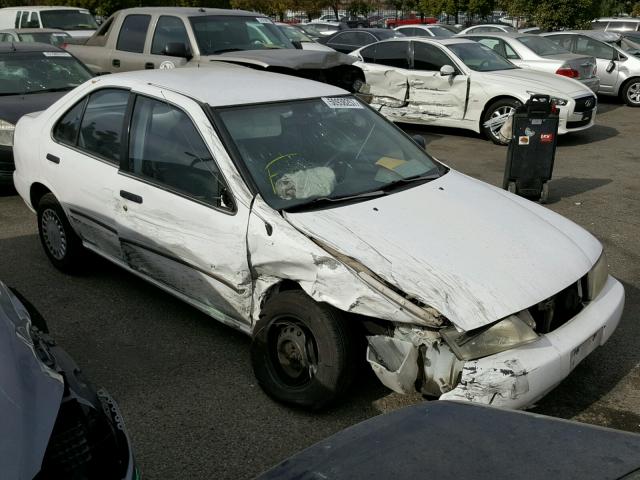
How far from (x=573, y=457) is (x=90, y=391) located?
66.9 inches

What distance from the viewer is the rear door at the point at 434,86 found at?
11.1 m

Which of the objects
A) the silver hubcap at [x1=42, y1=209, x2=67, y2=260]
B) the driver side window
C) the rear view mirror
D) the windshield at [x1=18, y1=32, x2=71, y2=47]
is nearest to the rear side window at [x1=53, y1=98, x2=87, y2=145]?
the silver hubcap at [x1=42, y1=209, x2=67, y2=260]

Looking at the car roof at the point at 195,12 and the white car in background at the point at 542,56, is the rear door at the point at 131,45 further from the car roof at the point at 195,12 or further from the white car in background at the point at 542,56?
the white car in background at the point at 542,56

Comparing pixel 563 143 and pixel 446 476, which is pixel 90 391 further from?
pixel 563 143

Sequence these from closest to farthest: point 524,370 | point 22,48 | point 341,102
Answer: point 524,370 < point 341,102 < point 22,48

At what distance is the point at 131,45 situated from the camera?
32.9ft

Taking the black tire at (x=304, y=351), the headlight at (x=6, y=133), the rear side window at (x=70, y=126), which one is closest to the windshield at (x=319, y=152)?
the black tire at (x=304, y=351)

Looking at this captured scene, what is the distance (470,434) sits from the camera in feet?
6.99

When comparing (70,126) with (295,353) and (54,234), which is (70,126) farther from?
(295,353)

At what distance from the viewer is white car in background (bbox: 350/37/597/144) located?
35.0ft

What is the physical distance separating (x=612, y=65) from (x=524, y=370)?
1358cm

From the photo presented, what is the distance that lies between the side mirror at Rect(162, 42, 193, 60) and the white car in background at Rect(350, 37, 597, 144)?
2845mm

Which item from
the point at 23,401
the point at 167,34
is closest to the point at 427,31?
the point at 167,34

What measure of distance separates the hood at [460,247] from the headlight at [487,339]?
7cm
